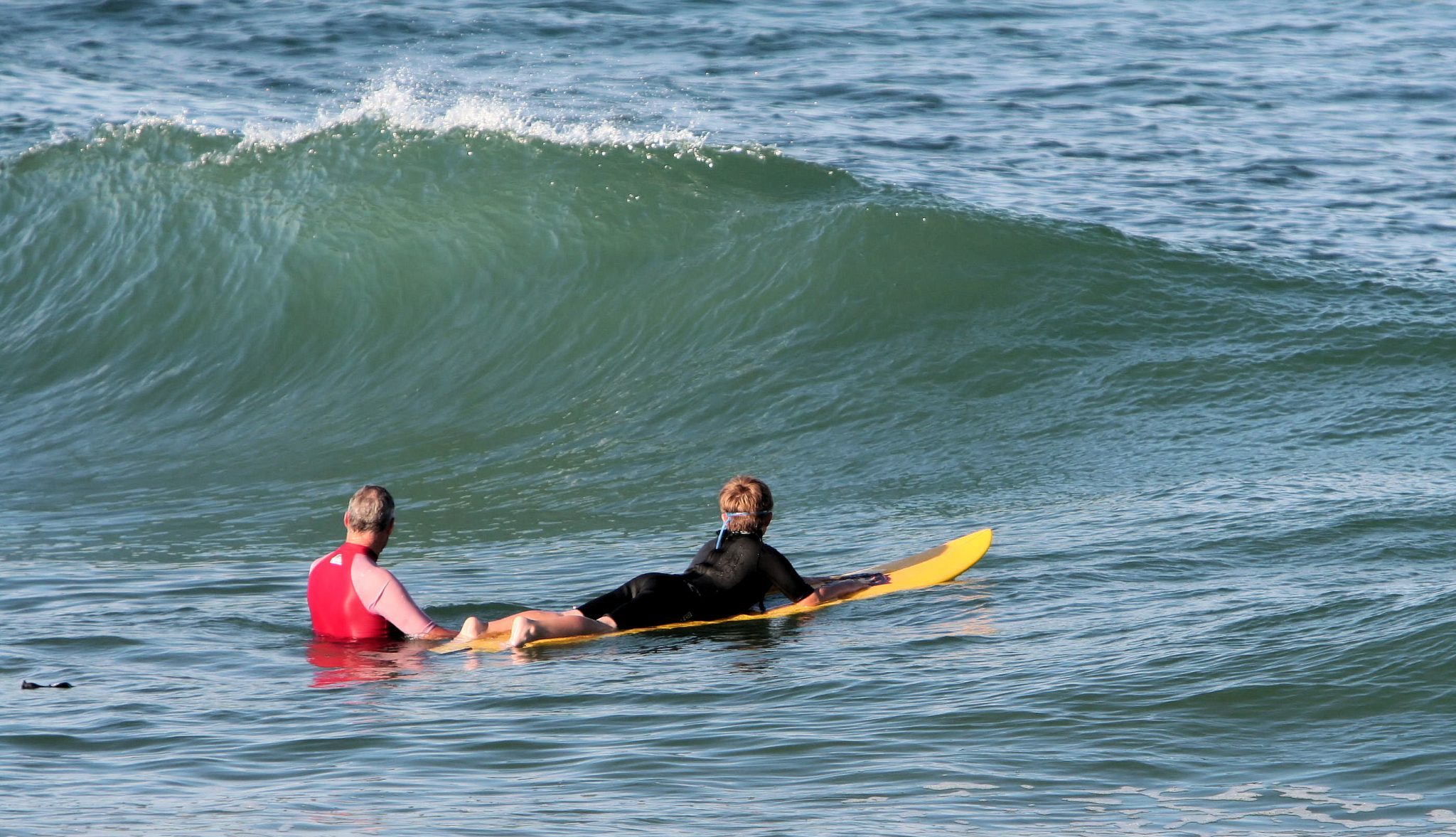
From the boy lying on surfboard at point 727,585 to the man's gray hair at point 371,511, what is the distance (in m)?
0.67

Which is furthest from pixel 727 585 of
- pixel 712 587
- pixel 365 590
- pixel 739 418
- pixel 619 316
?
pixel 619 316

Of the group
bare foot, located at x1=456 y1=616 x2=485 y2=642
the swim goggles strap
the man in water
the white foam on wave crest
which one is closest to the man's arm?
the man in water

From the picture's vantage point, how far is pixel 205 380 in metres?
11.7

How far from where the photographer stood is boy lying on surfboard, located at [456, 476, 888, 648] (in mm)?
6492

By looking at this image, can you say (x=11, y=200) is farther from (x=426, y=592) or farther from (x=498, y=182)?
(x=426, y=592)

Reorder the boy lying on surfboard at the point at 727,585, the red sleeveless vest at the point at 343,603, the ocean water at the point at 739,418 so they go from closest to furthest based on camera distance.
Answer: the ocean water at the point at 739,418
the red sleeveless vest at the point at 343,603
the boy lying on surfboard at the point at 727,585

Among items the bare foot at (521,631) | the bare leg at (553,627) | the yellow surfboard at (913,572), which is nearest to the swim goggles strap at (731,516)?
the yellow surfboard at (913,572)

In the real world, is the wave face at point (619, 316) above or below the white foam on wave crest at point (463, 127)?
below

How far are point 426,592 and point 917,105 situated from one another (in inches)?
474

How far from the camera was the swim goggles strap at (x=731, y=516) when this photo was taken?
263 inches

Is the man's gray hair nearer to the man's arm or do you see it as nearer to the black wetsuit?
the man's arm

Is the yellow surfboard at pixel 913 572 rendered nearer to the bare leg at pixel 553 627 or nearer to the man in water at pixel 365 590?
the bare leg at pixel 553 627

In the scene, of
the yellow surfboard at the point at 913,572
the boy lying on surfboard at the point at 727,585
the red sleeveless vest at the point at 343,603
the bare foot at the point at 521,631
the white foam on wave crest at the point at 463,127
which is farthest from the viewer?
the white foam on wave crest at the point at 463,127

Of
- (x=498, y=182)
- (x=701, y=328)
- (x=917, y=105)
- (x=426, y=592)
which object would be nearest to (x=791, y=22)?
(x=917, y=105)
